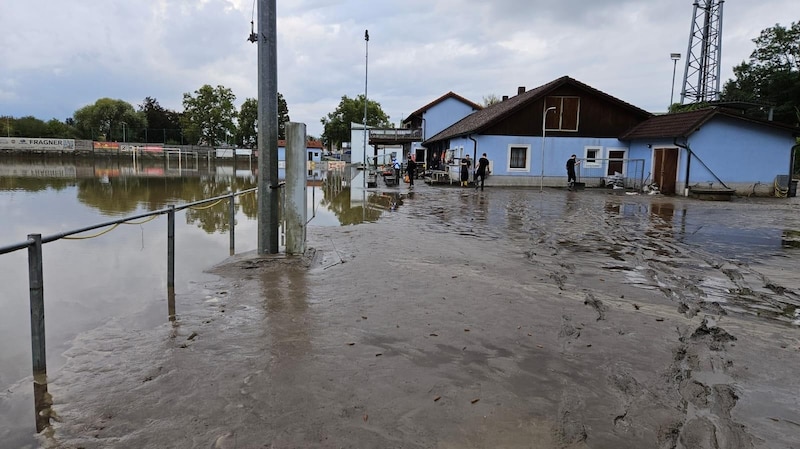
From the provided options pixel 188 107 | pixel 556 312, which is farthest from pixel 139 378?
pixel 188 107

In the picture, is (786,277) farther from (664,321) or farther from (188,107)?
(188,107)

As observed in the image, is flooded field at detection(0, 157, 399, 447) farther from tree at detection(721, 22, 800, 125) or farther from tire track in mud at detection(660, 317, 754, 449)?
tree at detection(721, 22, 800, 125)

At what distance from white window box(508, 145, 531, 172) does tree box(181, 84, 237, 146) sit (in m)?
60.5

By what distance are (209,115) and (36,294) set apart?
82621mm

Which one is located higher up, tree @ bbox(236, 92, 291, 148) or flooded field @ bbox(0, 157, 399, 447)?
tree @ bbox(236, 92, 291, 148)

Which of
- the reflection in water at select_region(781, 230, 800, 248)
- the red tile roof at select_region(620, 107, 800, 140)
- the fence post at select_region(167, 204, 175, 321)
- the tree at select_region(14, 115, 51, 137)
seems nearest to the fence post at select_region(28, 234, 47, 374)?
the fence post at select_region(167, 204, 175, 321)

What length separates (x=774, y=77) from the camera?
56.4 metres

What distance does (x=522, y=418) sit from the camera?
3.45m

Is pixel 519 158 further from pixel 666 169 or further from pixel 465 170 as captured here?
pixel 666 169

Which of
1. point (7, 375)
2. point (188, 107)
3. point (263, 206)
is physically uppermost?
point (188, 107)

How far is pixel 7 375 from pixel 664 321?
19.5 feet

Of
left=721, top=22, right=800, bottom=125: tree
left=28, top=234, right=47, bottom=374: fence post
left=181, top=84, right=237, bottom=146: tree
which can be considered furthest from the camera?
left=181, top=84, right=237, bottom=146: tree

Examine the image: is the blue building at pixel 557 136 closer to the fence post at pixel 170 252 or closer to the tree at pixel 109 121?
the fence post at pixel 170 252

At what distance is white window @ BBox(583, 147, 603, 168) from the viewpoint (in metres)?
31.7
